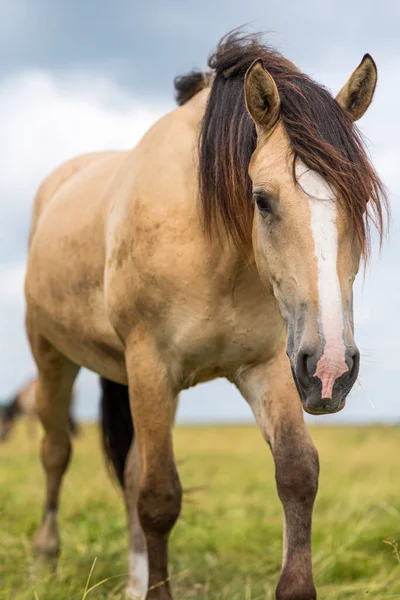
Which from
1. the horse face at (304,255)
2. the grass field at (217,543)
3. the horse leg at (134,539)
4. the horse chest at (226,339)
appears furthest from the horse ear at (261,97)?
the horse leg at (134,539)

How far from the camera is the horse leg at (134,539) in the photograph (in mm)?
4391

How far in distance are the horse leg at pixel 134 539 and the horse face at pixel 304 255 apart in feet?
6.07

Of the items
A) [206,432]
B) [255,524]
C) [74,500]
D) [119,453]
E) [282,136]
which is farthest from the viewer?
[206,432]

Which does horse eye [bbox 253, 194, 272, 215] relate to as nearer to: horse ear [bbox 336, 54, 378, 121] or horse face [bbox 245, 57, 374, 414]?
horse face [bbox 245, 57, 374, 414]

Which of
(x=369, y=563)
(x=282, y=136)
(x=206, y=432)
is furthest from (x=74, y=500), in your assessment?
(x=206, y=432)

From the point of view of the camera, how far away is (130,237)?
11.2ft

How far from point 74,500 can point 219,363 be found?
4.37 meters

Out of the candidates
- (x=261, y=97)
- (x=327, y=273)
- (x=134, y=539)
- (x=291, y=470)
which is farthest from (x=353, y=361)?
(x=134, y=539)

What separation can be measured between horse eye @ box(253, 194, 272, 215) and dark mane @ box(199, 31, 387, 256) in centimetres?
17

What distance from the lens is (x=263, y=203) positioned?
2705 millimetres

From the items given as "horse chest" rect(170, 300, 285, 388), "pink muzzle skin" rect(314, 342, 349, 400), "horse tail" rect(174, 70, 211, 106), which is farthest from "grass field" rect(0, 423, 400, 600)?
"horse tail" rect(174, 70, 211, 106)

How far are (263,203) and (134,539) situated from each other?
2.55 meters

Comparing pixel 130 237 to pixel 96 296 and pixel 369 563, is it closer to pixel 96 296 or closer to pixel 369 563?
pixel 96 296

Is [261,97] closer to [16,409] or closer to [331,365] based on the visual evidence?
[331,365]
